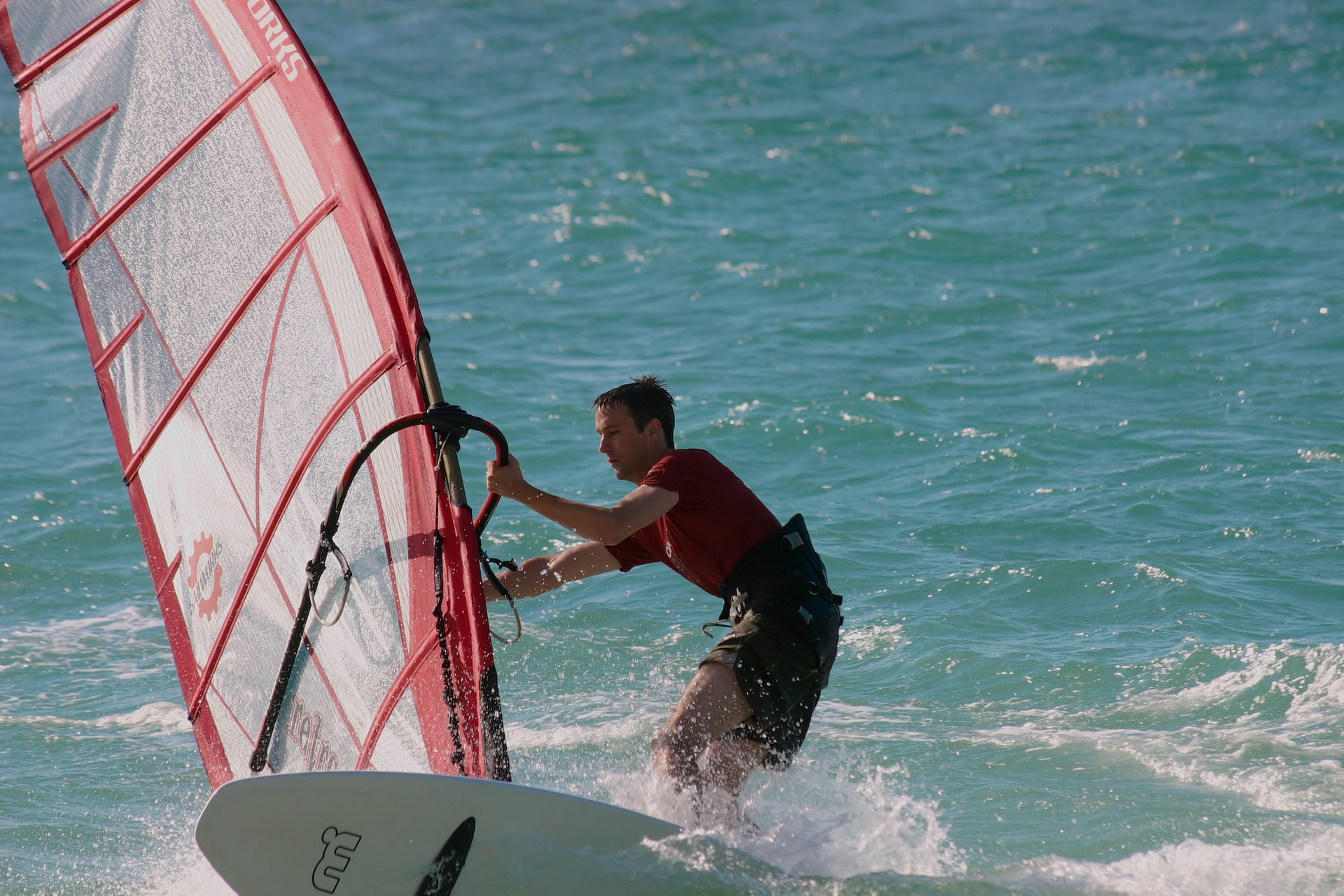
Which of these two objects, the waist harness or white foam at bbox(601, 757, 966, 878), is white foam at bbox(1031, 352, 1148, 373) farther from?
the waist harness

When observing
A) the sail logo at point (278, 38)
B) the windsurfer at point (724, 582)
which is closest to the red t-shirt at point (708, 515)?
the windsurfer at point (724, 582)

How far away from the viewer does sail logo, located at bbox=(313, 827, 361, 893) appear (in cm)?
332

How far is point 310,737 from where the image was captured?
398 cm

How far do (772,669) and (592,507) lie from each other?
629 mm

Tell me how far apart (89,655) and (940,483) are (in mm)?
4211

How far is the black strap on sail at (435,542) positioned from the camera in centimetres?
345

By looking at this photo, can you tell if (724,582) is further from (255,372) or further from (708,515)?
(255,372)

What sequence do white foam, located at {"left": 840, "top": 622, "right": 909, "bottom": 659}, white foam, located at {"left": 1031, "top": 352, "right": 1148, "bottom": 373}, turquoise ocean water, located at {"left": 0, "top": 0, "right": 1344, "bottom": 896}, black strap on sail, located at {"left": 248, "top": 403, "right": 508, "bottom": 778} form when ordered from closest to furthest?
black strap on sail, located at {"left": 248, "top": 403, "right": 508, "bottom": 778} → turquoise ocean water, located at {"left": 0, "top": 0, "right": 1344, "bottom": 896} → white foam, located at {"left": 840, "top": 622, "right": 909, "bottom": 659} → white foam, located at {"left": 1031, "top": 352, "right": 1148, "bottom": 373}

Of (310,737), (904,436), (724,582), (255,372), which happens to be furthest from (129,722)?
(904,436)

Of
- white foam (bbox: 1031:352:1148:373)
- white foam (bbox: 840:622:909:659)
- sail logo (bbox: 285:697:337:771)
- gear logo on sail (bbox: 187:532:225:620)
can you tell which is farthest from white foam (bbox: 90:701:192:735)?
white foam (bbox: 1031:352:1148:373)

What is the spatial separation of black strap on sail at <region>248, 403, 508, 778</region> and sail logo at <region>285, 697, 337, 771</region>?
8 centimetres

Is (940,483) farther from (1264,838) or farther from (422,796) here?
(422,796)

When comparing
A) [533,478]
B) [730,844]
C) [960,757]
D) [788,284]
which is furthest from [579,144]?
[730,844]

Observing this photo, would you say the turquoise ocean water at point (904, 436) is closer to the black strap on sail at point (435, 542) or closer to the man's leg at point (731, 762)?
the man's leg at point (731, 762)
